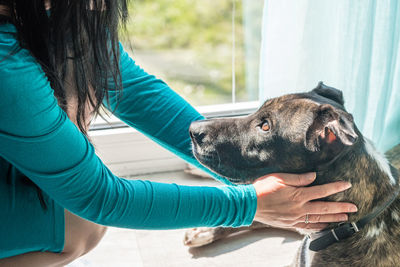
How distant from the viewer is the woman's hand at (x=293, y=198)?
1.30m

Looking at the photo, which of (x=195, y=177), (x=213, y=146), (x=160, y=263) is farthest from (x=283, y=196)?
(x=195, y=177)

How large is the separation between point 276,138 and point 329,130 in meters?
0.16

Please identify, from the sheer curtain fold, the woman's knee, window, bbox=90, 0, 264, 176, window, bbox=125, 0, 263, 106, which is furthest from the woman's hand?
window, bbox=125, 0, 263, 106

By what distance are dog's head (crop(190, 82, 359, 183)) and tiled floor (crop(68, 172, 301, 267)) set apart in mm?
565

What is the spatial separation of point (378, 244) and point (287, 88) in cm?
83

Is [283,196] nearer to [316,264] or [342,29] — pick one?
[316,264]

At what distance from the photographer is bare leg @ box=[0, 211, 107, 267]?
4.42ft

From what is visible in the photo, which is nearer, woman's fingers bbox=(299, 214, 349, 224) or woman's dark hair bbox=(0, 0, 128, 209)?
woman's dark hair bbox=(0, 0, 128, 209)

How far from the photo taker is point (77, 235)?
1.45m

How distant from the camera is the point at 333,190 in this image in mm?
1309

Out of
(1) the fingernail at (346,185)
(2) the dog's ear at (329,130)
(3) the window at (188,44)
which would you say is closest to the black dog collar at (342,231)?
(1) the fingernail at (346,185)

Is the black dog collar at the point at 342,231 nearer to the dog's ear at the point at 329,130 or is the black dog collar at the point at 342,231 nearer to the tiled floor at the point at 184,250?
the dog's ear at the point at 329,130

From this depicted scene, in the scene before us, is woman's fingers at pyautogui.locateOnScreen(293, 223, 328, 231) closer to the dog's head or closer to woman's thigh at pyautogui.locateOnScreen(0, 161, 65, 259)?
the dog's head

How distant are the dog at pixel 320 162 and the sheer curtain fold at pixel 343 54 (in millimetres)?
579
